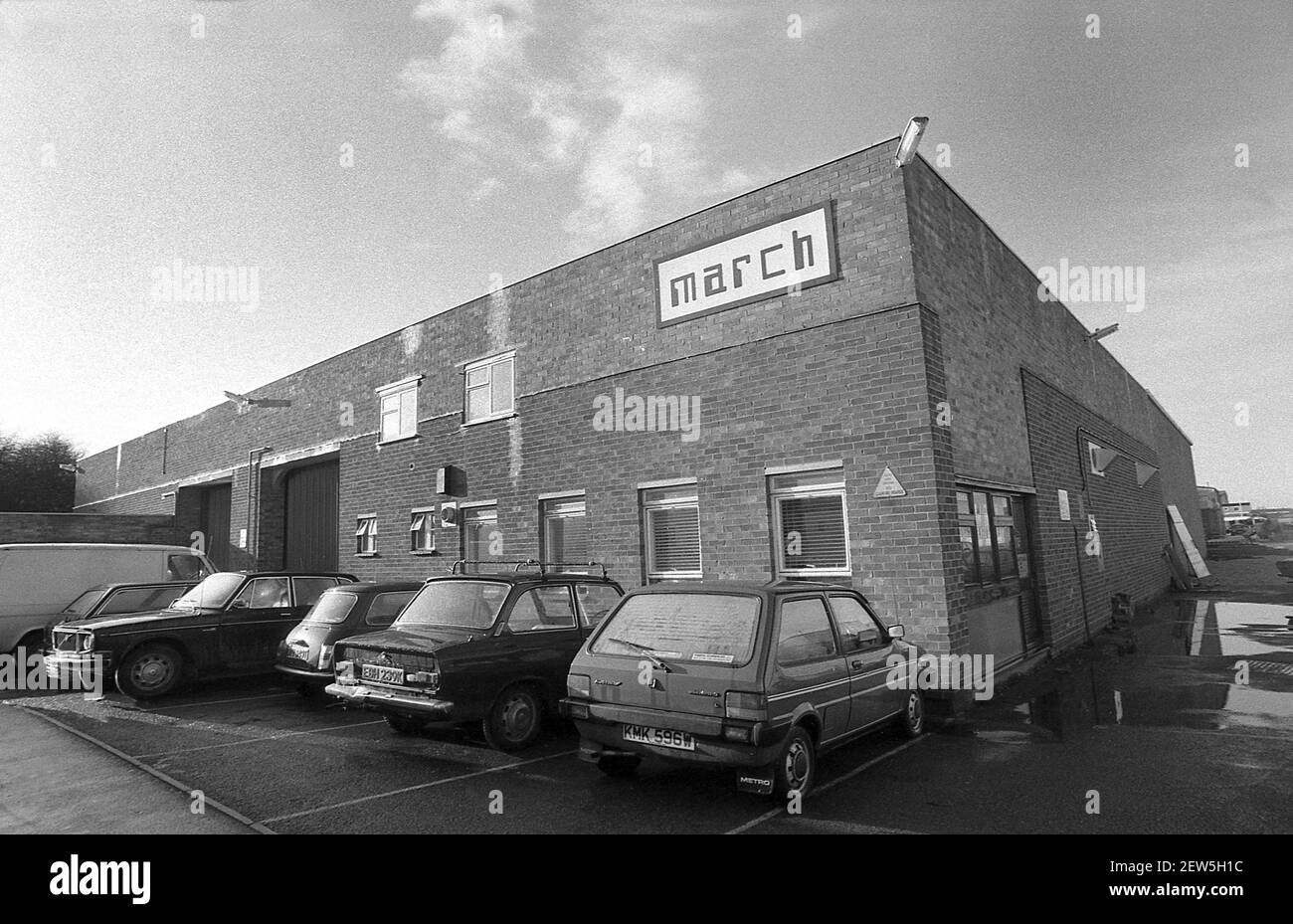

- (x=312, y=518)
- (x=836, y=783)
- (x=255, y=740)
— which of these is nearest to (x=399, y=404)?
(x=312, y=518)

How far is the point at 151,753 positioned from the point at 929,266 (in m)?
9.91

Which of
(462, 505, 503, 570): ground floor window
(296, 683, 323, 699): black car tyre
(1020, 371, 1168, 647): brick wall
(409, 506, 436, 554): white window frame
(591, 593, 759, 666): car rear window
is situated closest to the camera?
(591, 593, 759, 666): car rear window

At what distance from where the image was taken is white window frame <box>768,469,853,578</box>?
8.76 metres

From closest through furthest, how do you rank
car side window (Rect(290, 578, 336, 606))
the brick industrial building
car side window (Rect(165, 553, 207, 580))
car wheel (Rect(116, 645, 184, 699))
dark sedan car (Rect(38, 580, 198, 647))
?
the brick industrial building → car wheel (Rect(116, 645, 184, 699)) → car side window (Rect(290, 578, 336, 606)) → dark sedan car (Rect(38, 580, 198, 647)) → car side window (Rect(165, 553, 207, 580))

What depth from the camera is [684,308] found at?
10.6 m

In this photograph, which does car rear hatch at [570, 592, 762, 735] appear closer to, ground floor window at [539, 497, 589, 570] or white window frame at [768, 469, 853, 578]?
white window frame at [768, 469, 853, 578]

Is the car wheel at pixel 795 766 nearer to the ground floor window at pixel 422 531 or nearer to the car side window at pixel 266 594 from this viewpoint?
the car side window at pixel 266 594

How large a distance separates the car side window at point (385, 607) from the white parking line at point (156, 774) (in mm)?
2676

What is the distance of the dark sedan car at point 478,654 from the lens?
243 inches

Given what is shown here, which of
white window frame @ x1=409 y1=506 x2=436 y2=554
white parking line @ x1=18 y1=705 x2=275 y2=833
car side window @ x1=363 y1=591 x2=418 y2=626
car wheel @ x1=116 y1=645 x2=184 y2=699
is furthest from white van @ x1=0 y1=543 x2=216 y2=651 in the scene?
car side window @ x1=363 y1=591 x2=418 y2=626

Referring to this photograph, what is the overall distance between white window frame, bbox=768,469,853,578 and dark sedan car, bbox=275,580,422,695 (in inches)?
182

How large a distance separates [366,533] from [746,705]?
44.9 ft

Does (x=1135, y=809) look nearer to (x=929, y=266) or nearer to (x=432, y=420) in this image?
(x=929, y=266)

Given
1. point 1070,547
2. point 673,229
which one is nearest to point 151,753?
point 673,229
